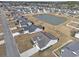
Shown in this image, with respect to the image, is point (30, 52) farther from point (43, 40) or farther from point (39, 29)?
point (39, 29)

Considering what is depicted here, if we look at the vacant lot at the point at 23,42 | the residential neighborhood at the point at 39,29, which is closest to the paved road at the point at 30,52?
the residential neighborhood at the point at 39,29

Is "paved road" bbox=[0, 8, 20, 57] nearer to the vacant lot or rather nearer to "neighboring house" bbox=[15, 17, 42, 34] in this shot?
the vacant lot

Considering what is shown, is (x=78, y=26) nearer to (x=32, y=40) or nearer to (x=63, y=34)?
(x=63, y=34)

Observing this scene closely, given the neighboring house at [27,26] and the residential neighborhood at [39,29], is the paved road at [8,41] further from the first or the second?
the neighboring house at [27,26]

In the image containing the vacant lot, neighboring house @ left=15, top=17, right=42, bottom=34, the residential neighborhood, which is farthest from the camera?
neighboring house @ left=15, top=17, right=42, bottom=34

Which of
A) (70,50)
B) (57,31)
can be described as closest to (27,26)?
Answer: (57,31)

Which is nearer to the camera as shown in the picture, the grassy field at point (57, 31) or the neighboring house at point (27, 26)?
the grassy field at point (57, 31)

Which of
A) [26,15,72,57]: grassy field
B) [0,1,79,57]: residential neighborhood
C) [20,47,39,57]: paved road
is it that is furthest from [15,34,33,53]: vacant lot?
[26,15,72,57]: grassy field
